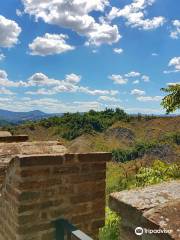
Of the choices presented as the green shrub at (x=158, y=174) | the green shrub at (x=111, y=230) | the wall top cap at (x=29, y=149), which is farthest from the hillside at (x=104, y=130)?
the wall top cap at (x=29, y=149)

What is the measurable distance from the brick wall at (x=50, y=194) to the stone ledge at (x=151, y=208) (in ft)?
4.29

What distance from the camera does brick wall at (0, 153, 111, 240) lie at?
3.27m

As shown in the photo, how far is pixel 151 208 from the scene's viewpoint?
190cm

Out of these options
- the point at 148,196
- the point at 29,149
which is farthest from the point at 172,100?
the point at 148,196

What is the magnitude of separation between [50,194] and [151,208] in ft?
5.49

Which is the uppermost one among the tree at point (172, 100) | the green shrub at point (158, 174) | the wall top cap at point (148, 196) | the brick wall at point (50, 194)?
the tree at point (172, 100)

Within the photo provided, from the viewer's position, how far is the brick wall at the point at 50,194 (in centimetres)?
327

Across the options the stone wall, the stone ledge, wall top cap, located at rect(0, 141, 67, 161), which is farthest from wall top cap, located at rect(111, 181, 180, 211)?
the stone wall

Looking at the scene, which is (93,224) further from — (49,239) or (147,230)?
(147,230)

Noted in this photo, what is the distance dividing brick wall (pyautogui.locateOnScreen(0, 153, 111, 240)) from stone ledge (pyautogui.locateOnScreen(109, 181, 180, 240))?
131 centimetres

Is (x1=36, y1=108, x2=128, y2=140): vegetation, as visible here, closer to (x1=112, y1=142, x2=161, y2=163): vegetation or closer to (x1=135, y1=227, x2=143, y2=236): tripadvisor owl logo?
(x1=112, y1=142, x2=161, y2=163): vegetation

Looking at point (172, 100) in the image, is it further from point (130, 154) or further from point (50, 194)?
point (130, 154)

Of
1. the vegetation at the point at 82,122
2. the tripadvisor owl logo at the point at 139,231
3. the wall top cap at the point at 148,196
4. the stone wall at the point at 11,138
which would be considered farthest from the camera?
the vegetation at the point at 82,122
